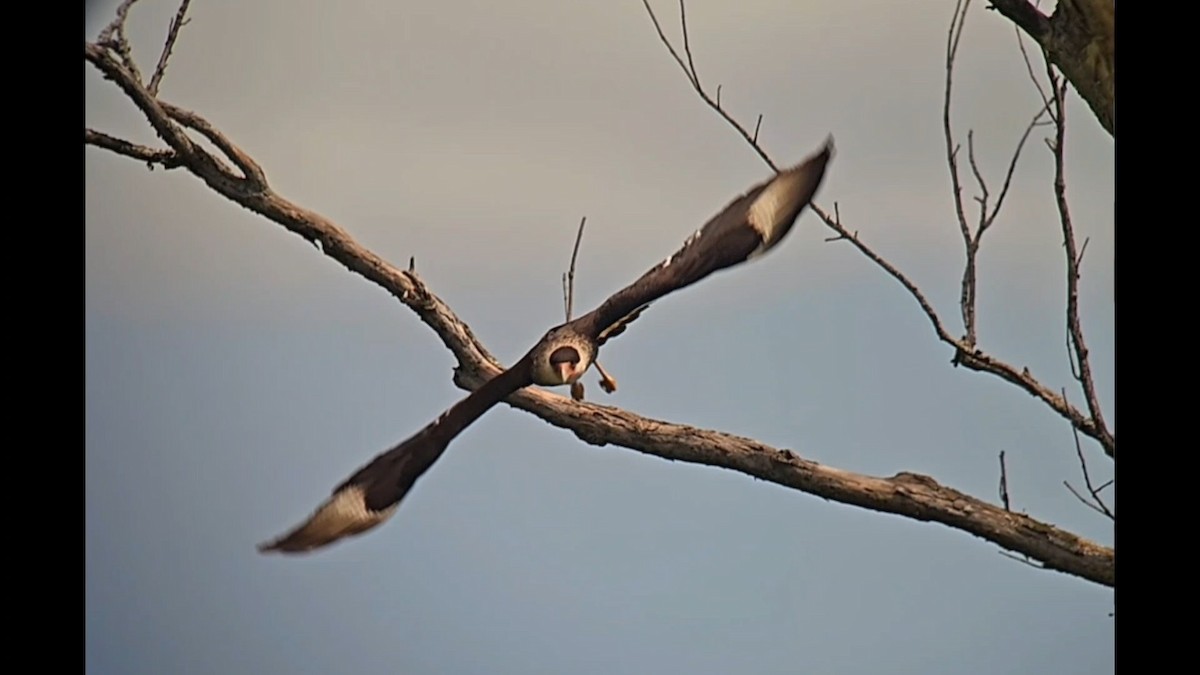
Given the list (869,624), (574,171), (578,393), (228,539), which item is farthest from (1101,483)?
(228,539)

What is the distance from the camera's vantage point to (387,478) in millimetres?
1504

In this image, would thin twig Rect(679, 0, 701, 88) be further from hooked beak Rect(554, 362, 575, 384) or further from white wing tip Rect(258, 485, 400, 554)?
white wing tip Rect(258, 485, 400, 554)

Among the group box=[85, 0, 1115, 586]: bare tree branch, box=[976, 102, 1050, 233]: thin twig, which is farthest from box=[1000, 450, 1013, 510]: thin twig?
box=[976, 102, 1050, 233]: thin twig

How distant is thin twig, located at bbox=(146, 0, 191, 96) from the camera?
1547 millimetres

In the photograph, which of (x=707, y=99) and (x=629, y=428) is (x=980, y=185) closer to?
(x=707, y=99)

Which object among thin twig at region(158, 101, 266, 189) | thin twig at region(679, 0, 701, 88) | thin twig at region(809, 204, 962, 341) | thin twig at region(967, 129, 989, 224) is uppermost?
thin twig at region(679, 0, 701, 88)

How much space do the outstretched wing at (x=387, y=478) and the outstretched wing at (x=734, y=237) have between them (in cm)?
16

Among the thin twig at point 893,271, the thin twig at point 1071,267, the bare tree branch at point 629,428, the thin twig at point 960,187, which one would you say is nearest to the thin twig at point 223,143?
the bare tree branch at point 629,428

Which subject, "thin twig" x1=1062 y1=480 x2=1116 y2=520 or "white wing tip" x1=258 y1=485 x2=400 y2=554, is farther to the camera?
"white wing tip" x1=258 y1=485 x2=400 y2=554

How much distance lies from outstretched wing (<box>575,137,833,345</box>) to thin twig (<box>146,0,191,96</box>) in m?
0.68

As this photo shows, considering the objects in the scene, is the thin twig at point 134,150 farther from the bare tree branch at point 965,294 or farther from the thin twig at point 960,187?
the thin twig at point 960,187

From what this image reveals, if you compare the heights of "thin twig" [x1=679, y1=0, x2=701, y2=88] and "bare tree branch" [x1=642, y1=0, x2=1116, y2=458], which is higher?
"thin twig" [x1=679, y1=0, x2=701, y2=88]

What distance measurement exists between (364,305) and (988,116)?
0.82 m
